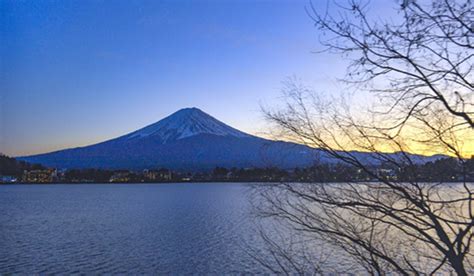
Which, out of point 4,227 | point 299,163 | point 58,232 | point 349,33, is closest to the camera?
point 349,33

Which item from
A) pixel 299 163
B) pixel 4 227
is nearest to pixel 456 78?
pixel 299 163

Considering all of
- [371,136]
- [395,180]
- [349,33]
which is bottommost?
[395,180]

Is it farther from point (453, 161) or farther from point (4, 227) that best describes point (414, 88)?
point (4, 227)

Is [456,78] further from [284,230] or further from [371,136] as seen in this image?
[284,230]

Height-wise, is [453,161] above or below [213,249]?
above

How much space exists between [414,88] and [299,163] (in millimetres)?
1530

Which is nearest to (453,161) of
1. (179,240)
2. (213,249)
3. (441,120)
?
(441,120)

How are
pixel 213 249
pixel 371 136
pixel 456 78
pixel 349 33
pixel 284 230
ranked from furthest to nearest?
pixel 284 230, pixel 213 249, pixel 371 136, pixel 349 33, pixel 456 78

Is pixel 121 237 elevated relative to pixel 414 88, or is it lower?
lower

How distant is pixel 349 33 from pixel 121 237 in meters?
20.4

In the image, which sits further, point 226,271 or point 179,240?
point 179,240

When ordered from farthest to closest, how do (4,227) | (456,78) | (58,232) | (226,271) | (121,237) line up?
(4,227) → (58,232) → (121,237) → (226,271) → (456,78)

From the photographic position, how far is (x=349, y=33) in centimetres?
277

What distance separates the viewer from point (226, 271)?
13.6 metres
